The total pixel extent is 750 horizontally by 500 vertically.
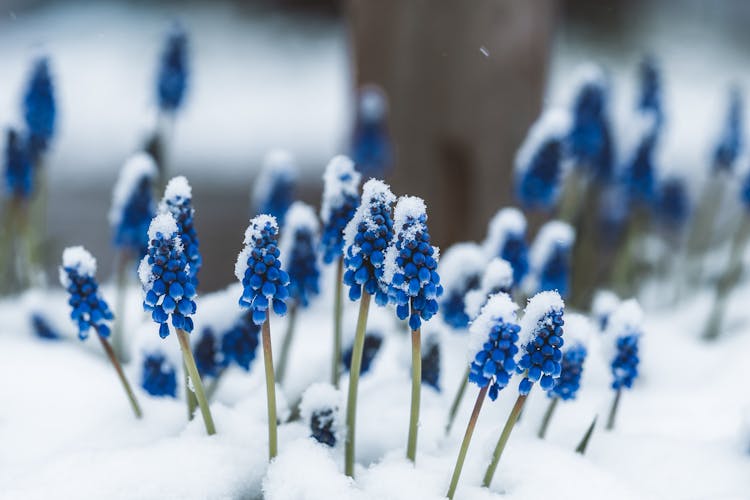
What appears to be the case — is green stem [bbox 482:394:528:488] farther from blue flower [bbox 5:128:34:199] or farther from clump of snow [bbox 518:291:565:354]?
blue flower [bbox 5:128:34:199]

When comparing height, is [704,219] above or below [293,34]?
below

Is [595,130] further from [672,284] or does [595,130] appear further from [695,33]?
[695,33]

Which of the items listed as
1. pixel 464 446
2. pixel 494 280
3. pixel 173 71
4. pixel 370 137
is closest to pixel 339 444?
pixel 464 446

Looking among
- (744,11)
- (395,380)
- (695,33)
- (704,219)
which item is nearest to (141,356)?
(395,380)

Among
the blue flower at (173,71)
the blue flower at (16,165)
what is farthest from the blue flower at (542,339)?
the blue flower at (173,71)

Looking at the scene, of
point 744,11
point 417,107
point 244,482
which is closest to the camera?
point 244,482

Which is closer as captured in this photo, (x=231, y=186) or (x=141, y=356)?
(x=141, y=356)

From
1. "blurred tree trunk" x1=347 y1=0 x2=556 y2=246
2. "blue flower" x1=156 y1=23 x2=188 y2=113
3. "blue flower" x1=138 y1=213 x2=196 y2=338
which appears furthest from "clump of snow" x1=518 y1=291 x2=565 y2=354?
"blurred tree trunk" x1=347 y1=0 x2=556 y2=246
